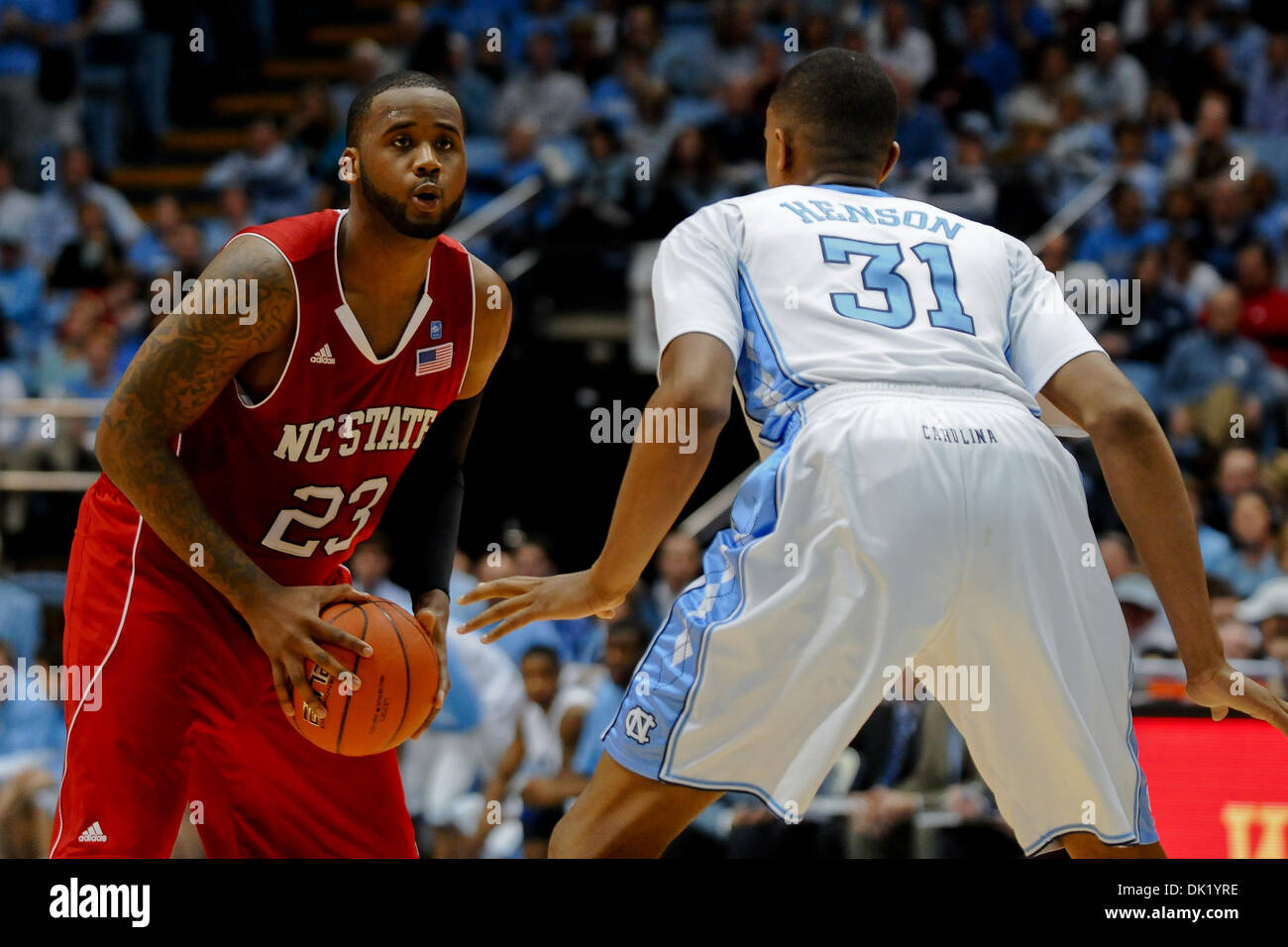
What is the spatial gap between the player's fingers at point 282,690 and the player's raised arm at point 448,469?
18.7 inches

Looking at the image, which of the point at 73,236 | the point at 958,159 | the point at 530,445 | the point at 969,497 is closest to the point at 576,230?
the point at 530,445

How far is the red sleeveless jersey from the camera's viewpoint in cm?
349

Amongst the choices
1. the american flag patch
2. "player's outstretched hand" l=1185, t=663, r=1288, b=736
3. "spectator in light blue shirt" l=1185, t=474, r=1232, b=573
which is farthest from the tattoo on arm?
"spectator in light blue shirt" l=1185, t=474, r=1232, b=573

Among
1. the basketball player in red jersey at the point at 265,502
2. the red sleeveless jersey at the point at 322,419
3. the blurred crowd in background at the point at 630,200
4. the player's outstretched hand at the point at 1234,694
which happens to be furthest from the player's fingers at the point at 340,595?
the blurred crowd in background at the point at 630,200

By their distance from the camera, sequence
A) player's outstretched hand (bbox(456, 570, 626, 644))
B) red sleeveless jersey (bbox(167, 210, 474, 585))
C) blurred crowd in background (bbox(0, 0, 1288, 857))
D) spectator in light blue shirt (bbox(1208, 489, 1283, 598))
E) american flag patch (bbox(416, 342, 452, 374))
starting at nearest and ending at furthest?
1. player's outstretched hand (bbox(456, 570, 626, 644))
2. red sleeveless jersey (bbox(167, 210, 474, 585))
3. american flag patch (bbox(416, 342, 452, 374))
4. blurred crowd in background (bbox(0, 0, 1288, 857))
5. spectator in light blue shirt (bbox(1208, 489, 1283, 598))

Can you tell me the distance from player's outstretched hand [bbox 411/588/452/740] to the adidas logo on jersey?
26.7 inches

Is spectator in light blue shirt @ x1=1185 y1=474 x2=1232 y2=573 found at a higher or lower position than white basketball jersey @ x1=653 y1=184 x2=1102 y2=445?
lower

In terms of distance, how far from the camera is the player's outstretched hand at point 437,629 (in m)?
3.54

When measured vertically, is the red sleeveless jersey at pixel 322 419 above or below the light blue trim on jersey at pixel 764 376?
below

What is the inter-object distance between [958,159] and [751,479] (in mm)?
7150

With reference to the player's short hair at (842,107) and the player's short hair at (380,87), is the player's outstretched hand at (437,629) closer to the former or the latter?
the player's short hair at (380,87)

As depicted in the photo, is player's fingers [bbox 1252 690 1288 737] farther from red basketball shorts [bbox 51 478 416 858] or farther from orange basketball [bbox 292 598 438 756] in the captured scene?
red basketball shorts [bbox 51 478 416 858]

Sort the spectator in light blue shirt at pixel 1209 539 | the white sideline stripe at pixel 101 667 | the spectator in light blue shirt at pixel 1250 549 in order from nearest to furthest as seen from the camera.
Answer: the white sideline stripe at pixel 101 667
the spectator in light blue shirt at pixel 1250 549
the spectator in light blue shirt at pixel 1209 539

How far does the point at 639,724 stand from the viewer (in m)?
2.93
